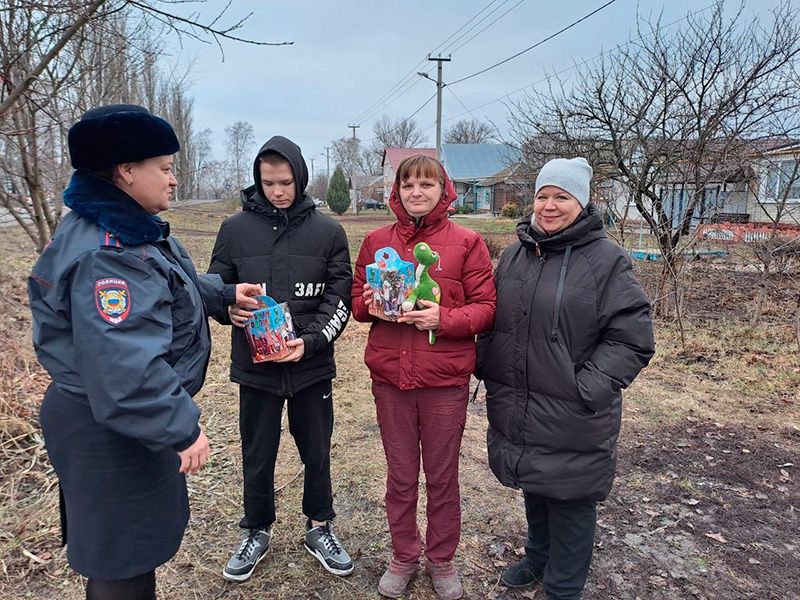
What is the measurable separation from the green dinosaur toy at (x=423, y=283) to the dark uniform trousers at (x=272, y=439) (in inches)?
25.9

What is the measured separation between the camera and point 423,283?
2234 mm

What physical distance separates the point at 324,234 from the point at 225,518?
1733mm

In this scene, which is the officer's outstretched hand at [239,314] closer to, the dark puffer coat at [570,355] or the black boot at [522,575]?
the dark puffer coat at [570,355]

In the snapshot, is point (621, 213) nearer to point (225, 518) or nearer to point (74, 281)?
point (225, 518)

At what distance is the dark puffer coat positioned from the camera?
81.4 inches

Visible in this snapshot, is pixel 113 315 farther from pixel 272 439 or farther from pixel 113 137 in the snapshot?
pixel 272 439

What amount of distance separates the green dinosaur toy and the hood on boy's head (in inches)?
23.8

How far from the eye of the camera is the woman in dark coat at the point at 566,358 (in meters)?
2.07

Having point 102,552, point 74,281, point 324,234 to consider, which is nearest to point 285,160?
point 324,234

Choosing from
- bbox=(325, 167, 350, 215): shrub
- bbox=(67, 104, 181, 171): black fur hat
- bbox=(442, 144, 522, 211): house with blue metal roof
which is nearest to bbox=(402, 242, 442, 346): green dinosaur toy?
bbox=(67, 104, 181, 171): black fur hat

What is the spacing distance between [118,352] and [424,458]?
1456 millimetres

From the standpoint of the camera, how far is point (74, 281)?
1462 millimetres

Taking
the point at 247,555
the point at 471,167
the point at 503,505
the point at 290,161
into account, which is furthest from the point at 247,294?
the point at 471,167

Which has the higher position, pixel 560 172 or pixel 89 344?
pixel 560 172
